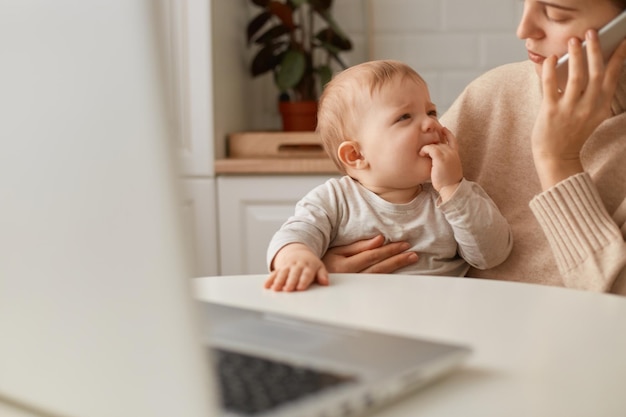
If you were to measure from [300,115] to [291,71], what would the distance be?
0.50ft

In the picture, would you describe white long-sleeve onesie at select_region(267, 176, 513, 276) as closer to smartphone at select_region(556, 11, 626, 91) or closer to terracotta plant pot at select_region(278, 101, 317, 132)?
smartphone at select_region(556, 11, 626, 91)

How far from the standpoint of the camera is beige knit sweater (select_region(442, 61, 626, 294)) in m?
1.16

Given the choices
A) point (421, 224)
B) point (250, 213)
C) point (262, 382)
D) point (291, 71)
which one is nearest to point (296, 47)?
point (291, 71)

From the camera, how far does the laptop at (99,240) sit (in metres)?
0.36

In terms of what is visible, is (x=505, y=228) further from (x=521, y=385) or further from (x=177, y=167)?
(x=177, y=167)

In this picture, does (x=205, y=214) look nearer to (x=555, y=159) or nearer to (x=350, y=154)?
(x=350, y=154)

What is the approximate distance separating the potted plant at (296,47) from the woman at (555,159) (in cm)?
128

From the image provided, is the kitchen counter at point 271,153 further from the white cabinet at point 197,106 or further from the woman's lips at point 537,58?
the woman's lips at point 537,58

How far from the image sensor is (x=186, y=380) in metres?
0.38

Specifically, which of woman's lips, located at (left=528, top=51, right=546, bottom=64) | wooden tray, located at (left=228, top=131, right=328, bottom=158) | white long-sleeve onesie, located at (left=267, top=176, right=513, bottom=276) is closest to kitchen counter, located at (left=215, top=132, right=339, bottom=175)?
wooden tray, located at (left=228, top=131, right=328, bottom=158)

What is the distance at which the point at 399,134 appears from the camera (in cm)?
136

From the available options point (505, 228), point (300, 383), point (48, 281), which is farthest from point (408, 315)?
point (505, 228)

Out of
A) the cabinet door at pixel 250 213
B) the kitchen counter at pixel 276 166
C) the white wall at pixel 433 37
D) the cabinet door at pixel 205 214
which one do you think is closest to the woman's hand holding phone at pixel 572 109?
the kitchen counter at pixel 276 166

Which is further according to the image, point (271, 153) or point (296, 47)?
point (296, 47)
